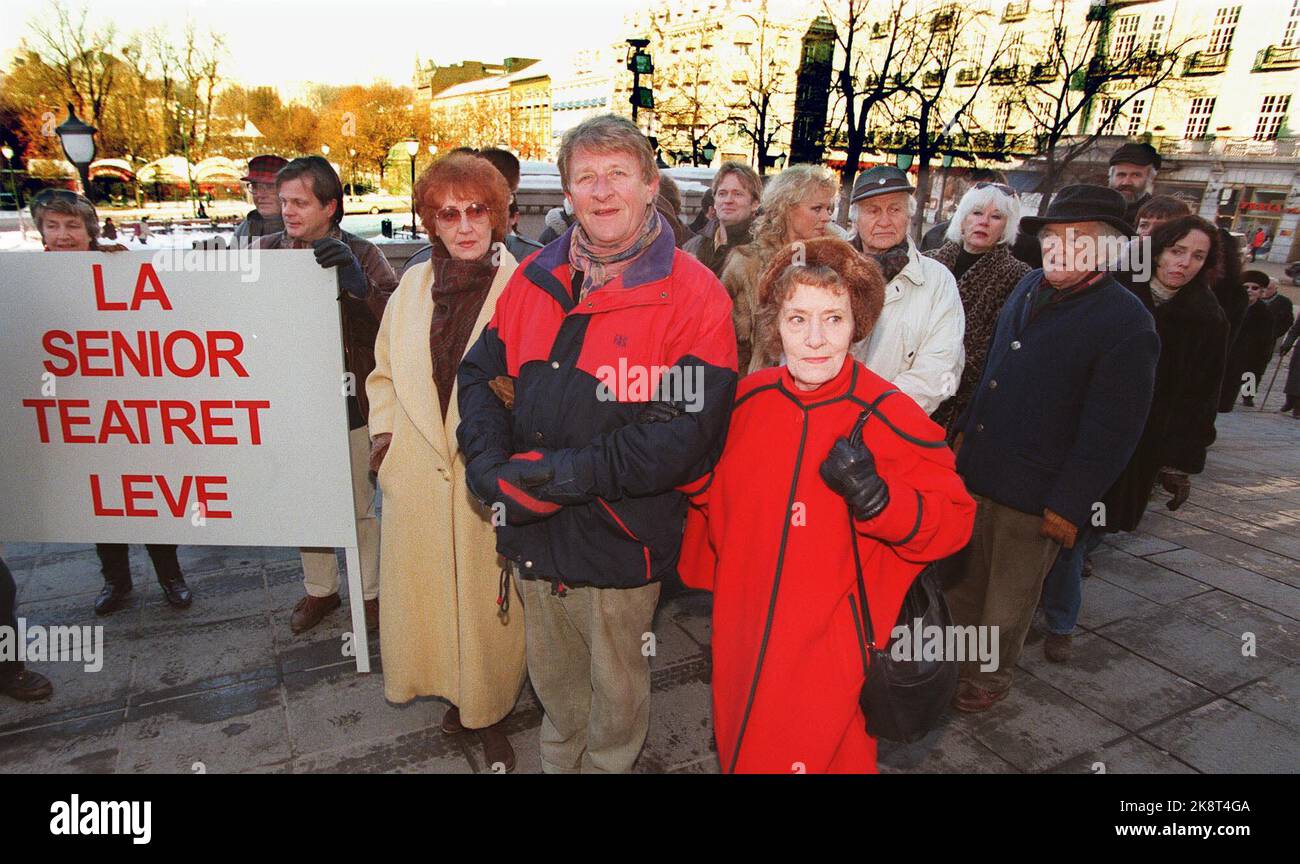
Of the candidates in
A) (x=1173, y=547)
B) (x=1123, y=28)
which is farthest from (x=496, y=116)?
(x=1173, y=547)

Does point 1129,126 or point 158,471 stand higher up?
point 1129,126

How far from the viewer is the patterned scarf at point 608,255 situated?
2.14 meters

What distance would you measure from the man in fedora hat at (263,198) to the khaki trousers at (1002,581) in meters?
4.75

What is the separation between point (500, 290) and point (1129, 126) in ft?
160

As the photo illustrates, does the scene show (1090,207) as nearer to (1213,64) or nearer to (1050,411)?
(1050,411)

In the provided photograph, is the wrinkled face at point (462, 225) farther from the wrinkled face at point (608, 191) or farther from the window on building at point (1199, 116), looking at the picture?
the window on building at point (1199, 116)

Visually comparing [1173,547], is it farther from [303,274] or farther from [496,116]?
[496,116]

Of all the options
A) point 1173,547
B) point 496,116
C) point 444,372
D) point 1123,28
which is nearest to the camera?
point 444,372

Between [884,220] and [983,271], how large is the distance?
1.02 m

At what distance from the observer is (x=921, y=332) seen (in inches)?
121

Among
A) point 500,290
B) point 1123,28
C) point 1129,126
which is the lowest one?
point 500,290

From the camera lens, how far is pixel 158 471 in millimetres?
2959
